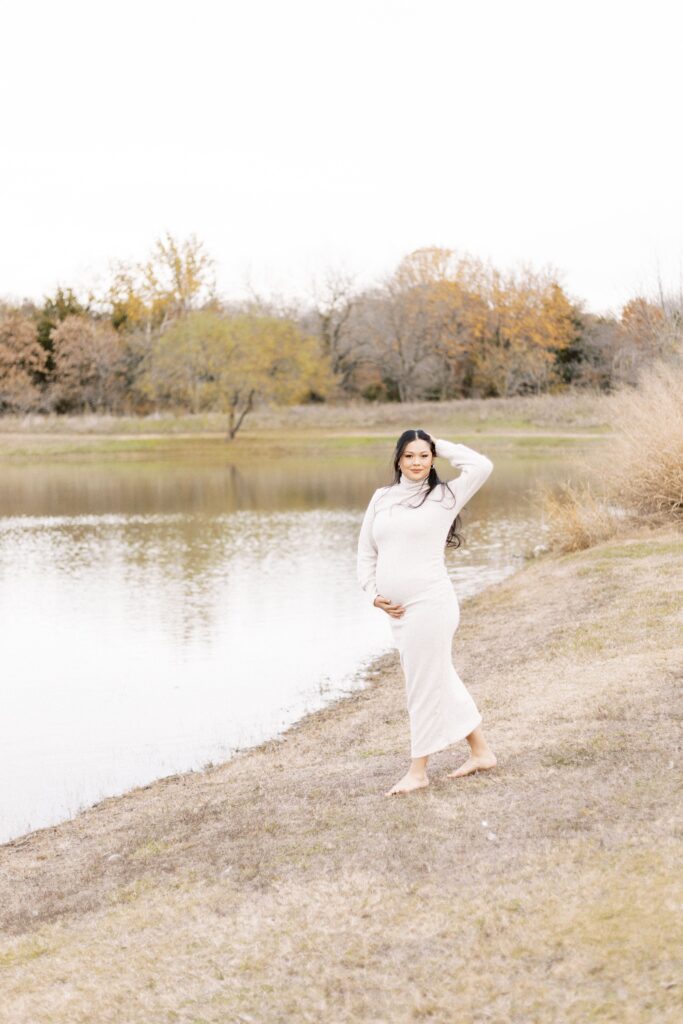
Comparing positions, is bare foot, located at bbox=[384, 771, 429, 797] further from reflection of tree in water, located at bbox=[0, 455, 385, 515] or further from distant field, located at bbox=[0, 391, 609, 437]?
distant field, located at bbox=[0, 391, 609, 437]

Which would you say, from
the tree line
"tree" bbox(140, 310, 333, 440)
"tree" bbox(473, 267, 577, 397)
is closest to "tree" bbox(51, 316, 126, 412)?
the tree line

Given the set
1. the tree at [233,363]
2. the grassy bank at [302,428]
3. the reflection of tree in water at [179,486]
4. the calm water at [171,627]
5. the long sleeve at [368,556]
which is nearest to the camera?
the long sleeve at [368,556]

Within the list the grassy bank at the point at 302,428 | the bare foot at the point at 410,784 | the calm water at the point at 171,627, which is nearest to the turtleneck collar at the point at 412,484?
the bare foot at the point at 410,784

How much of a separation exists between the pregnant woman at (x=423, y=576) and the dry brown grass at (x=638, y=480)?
12.5 metres

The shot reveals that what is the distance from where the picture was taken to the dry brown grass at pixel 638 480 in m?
18.0

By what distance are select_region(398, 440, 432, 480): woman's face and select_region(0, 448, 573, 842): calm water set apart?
4.12 meters

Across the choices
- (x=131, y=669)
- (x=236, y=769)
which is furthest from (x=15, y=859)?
(x=131, y=669)

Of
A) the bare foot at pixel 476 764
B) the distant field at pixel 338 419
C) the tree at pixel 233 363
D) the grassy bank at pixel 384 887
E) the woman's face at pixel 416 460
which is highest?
the tree at pixel 233 363

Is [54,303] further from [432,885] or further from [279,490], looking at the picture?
[432,885]

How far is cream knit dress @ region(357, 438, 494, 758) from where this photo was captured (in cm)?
597

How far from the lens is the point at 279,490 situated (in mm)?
37188

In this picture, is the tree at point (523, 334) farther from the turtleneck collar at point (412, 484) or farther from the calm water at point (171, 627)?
the turtleneck collar at point (412, 484)

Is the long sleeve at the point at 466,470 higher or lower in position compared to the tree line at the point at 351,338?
lower

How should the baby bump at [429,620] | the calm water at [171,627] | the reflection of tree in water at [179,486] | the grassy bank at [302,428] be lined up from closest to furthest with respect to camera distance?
1. the baby bump at [429,620]
2. the calm water at [171,627]
3. the reflection of tree in water at [179,486]
4. the grassy bank at [302,428]
